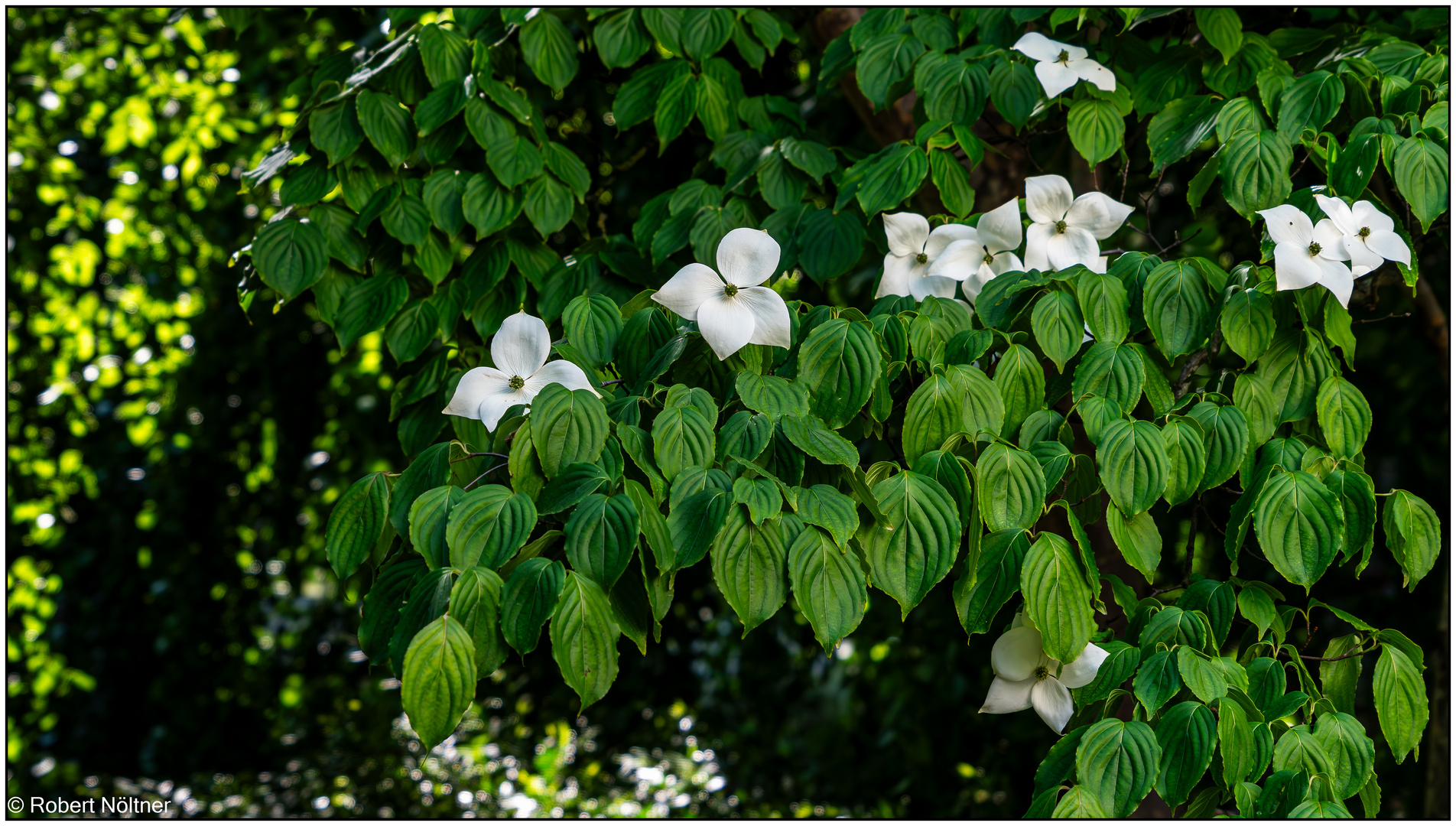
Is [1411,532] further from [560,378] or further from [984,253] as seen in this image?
[560,378]

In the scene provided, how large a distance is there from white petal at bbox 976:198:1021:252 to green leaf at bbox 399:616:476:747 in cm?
78

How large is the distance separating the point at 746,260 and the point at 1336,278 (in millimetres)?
606

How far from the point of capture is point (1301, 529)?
0.98 metres

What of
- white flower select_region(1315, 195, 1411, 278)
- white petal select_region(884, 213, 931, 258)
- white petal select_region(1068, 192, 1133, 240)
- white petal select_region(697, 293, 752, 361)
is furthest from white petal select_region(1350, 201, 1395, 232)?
white petal select_region(697, 293, 752, 361)

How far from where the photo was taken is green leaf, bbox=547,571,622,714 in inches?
31.4

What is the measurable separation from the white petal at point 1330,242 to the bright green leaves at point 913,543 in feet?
1.67

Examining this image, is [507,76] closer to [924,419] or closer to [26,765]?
[924,419]

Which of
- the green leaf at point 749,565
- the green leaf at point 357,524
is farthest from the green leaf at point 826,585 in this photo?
the green leaf at point 357,524

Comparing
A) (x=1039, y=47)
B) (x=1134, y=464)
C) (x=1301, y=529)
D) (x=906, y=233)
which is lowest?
(x=1301, y=529)

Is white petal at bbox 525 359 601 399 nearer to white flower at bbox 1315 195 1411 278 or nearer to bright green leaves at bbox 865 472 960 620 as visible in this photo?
bright green leaves at bbox 865 472 960 620

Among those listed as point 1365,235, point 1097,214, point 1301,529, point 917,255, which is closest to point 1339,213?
point 1365,235

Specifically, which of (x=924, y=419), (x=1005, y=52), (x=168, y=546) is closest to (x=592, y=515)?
(x=924, y=419)

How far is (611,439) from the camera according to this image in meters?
0.91

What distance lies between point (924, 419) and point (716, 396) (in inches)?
8.5
